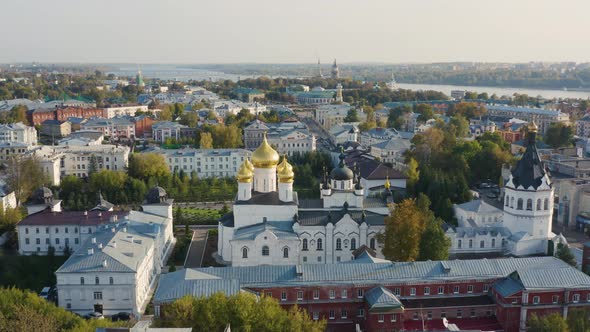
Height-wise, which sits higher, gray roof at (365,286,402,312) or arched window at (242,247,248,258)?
gray roof at (365,286,402,312)

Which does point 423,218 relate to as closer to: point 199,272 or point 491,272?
point 491,272

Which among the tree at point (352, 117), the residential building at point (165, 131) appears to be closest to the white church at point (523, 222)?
the residential building at point (165, 131)

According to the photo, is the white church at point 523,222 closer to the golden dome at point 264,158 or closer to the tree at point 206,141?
the golden dome at point 264,158

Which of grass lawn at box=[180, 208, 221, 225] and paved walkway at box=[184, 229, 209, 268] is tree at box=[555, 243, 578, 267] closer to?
paved walkway at box=[184, 229, 209, 268]

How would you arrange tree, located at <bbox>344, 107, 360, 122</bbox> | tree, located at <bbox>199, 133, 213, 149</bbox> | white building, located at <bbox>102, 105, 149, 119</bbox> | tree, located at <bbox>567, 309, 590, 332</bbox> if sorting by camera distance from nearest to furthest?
1. tree, located at <bbox>567, 309, 590, 332</bbox>
2. tree, located at <bbox>199, 133, 213, 149</bbox>
3. tree, located at <bbox>344, 107, 360, 122</bbox>
4. white building, located at <bbox>102, 105, 149, 119</bbox>

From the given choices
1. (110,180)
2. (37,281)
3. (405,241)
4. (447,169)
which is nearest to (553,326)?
(405,241)

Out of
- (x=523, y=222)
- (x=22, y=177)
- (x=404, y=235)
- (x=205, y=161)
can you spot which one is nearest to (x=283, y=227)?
(x=404, y=235)

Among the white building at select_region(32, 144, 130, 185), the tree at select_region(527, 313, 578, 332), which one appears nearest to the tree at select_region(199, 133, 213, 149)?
the white building at select_region(32, 144, 130, 185)
